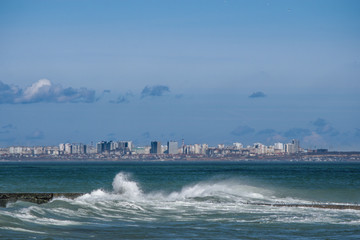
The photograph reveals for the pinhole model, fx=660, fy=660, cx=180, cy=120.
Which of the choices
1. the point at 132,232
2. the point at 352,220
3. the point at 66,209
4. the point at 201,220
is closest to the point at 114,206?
the point at 66,209

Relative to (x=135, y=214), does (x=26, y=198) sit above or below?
above

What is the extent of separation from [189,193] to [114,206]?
1405 cm

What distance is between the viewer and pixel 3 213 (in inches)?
1014

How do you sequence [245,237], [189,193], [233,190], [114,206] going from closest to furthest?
[245,237], [114,206], [189,193], [233,190]

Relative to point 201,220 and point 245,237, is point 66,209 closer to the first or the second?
point 201,220

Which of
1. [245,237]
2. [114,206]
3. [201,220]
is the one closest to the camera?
[245,237]

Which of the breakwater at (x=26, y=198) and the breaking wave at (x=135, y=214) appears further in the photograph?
the breakwater at (x=26, y=198)

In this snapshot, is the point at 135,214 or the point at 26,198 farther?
the point at 26,198

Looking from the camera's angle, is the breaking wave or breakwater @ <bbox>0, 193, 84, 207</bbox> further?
breakwater @ <bbox>0, 193, 84, 207</bbox>

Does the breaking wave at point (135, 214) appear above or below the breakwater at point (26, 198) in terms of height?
below

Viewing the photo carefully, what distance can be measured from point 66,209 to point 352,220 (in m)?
12.6

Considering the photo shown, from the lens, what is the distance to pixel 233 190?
52.2 metres

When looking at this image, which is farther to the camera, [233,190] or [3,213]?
[233,190]

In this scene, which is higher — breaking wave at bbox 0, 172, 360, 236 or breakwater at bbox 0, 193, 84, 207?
breakwater at bbox 0, 193, 84, 207
